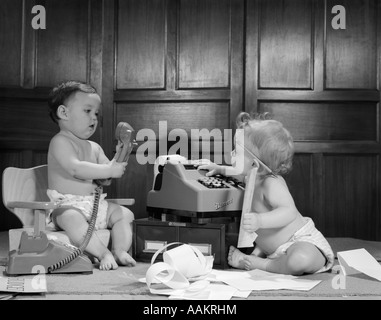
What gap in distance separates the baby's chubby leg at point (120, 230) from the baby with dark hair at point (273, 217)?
0.41 m

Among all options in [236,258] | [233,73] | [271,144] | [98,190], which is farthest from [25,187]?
[233,73]

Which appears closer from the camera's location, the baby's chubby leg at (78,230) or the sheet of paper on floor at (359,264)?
the sheet of paper on floor at (359,264)

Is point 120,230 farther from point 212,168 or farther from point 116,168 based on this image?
point 212,168

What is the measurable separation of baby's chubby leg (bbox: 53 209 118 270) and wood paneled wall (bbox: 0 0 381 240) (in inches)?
55.4

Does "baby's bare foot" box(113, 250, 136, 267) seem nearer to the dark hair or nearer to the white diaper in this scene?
the white diaper

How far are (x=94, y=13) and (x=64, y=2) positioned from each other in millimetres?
191

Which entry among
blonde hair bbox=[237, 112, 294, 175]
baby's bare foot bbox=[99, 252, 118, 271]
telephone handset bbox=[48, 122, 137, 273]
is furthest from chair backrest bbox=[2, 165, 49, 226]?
blonde hair bbox=[237, 112, 294, 175]

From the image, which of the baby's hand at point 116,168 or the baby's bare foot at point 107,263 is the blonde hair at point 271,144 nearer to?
the baby's hand at point 116,168

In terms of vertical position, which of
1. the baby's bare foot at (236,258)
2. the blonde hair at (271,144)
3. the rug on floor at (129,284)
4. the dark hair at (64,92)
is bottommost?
the rug on floor at (129,284)

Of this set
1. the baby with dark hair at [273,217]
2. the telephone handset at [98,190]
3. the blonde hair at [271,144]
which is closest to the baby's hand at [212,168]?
the baby with dark hair at [273,217]

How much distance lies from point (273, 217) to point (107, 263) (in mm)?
623

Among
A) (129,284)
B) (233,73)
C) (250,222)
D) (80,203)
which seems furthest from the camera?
(233,73)

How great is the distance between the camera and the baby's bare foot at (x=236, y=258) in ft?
7.63

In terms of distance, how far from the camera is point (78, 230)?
7.76 ft
